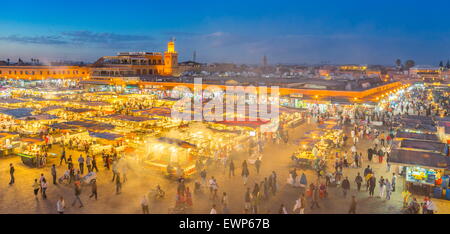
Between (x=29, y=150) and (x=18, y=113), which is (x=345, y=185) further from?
(x=18, y=113)

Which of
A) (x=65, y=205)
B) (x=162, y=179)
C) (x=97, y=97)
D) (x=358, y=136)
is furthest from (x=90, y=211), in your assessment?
(x=97, y=97)

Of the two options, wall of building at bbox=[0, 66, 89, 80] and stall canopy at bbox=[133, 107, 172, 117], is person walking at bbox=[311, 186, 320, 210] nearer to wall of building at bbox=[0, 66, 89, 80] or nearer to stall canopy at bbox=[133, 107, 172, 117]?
stall canopy at bbox=[133, 107, 172, 117]

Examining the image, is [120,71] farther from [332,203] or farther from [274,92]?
[332,203]

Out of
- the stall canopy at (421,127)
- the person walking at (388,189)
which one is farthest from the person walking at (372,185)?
the stall canopy at (421,127)

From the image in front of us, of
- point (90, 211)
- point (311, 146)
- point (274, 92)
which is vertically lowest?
point (90, 211)

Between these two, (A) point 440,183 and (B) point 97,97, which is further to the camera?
(B) point 97,97

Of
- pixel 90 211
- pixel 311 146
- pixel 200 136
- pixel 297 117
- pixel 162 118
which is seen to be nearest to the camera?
pixel 90 211

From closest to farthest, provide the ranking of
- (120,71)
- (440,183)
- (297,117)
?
(440,183)
(297,117)
(120,71)
